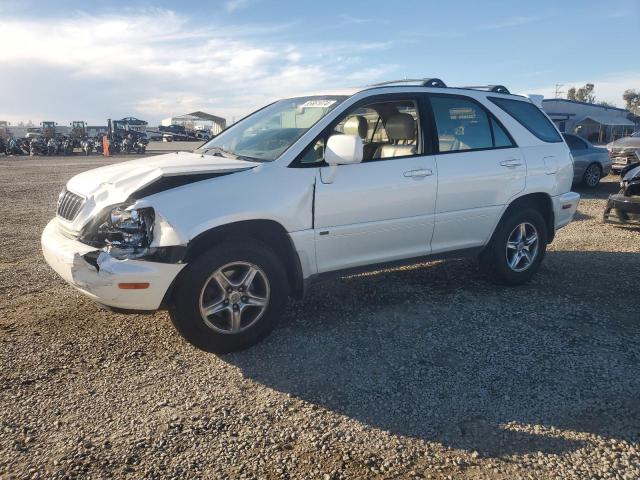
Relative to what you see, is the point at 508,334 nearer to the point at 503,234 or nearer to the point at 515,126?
the point at 503,234

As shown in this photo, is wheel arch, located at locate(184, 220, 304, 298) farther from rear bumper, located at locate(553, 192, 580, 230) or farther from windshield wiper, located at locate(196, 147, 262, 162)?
Answer: rear bumper, located at locate(553, 192, 580, 230)

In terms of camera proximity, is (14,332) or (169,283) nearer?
(169,283)

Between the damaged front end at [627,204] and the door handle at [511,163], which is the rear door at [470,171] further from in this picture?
the damaged front end at [627,204]

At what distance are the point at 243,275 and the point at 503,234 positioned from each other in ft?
8.91

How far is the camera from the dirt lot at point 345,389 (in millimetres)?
2590

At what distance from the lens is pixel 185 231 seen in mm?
3287

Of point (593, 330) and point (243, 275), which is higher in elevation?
point (243, 275)

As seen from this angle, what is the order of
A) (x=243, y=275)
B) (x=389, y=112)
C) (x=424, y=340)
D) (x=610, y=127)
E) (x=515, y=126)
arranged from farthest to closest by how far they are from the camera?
(x=610, y=127)
(x=515, y=126)
(x=389, y=112)
(x=424, y=340)
(x=243, y=275)

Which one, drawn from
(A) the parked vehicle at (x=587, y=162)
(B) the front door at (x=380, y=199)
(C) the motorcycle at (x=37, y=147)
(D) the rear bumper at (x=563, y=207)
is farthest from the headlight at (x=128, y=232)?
(C) the motorcycle at (x=37, y=147)

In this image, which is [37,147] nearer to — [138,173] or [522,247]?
[138,173]

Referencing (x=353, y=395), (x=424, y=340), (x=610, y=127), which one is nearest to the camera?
(x=353, y=395)

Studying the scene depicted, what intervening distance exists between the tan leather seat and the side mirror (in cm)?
78

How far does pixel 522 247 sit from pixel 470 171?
3.75 feet

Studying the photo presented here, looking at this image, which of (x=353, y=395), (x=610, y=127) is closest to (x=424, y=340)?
(x=353, y=395)
